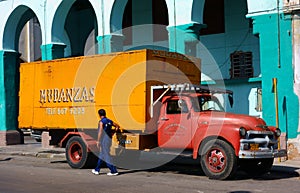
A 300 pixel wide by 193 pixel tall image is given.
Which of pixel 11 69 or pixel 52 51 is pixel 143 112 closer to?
pixel 52 51

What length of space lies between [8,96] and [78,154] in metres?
9.91

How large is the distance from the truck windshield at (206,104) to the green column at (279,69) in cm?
290

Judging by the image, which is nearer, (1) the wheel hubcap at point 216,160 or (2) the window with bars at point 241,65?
(1) the wheel hubcap at point 216,160

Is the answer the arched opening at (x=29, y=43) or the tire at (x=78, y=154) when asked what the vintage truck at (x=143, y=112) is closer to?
the tire at (x=78, y=154)

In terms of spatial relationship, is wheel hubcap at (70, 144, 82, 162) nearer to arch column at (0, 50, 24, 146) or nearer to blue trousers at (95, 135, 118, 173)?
blue trousers at (95, 135, 118, 173)

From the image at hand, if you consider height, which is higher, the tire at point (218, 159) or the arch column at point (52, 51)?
the arch column at point (52, 51)

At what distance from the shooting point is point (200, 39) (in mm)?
21281

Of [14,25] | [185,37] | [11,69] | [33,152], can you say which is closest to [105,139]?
[185,37]

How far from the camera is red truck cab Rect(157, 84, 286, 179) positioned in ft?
38.6

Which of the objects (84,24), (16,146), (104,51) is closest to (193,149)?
(104,51)

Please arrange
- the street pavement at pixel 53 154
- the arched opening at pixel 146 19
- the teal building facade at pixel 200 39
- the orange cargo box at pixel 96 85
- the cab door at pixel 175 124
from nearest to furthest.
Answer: the cab door at pixel 175 124, the orange cargo box at pixel 96 85, the street pavement at pixel 53 154, the teal building facade at pixel 200 39, the arched opening at pixel 146 19

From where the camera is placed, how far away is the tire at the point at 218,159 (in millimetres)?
11750

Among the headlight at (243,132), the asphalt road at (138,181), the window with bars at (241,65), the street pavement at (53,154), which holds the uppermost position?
the window with bars at (241,65)

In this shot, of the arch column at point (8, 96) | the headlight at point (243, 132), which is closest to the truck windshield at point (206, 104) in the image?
the headlight at point (243, 132)
